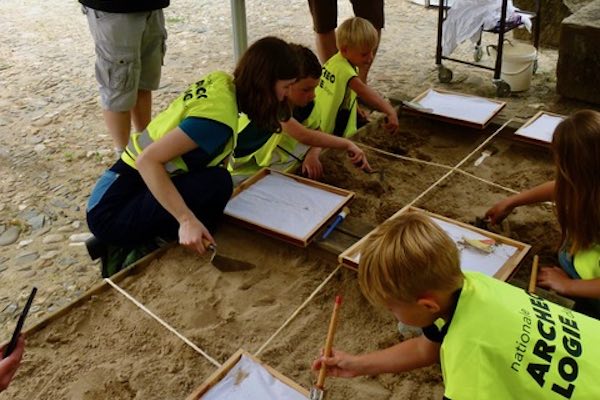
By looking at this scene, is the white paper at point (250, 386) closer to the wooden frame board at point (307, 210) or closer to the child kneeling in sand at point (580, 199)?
the wooden frame board at point (307, 210)

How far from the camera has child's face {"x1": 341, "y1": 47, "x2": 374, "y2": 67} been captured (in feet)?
9.33

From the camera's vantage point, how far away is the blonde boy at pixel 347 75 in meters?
2.81

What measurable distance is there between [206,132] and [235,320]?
2.01ft

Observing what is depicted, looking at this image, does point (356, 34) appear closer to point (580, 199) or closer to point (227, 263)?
point (227, 263)

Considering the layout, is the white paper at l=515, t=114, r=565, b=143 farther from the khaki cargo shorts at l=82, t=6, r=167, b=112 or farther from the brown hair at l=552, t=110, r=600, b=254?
the khaki cargo shorts at l=82, t=6, r=167, b=112

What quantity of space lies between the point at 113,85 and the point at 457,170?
5.13 feet

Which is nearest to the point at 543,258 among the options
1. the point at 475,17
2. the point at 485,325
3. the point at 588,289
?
the point at 588,289

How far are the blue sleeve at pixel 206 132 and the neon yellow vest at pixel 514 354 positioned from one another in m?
1.09

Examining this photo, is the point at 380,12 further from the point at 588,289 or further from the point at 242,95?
the point at 588,289

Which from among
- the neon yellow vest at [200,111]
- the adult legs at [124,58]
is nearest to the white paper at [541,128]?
the neon yellow vest at [200,111]

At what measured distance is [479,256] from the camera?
2057 millimetres

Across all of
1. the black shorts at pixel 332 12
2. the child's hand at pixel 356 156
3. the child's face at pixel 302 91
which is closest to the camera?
the child's face at pixel 302 91

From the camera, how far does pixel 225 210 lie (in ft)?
7.68

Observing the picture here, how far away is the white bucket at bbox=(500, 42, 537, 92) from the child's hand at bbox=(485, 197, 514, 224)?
76.2 inches
